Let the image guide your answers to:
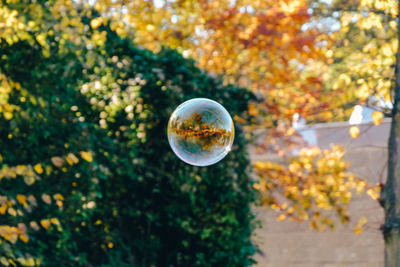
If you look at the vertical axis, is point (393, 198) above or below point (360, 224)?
below

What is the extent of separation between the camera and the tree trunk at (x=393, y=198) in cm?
532

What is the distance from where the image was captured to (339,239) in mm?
10211

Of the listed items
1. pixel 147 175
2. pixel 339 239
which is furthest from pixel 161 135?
pixel 339 239

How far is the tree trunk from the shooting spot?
5.32 m

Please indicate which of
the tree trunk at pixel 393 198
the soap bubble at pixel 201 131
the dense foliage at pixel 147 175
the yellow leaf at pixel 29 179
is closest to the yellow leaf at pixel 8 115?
the dense foliage at pixel 147 175

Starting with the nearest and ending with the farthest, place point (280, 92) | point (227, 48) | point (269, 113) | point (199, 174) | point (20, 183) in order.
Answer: point (20, 183), point (199, 174), point (269, 113), point (227, 48), point (280, 92)

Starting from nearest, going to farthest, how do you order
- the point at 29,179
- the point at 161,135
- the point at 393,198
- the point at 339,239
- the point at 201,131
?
the point at 29,179
the point at 201,131
the point at 393,198
the point at 161,135
the point at 339,239

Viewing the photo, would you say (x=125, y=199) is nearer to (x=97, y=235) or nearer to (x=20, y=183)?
(x=97, y=235)

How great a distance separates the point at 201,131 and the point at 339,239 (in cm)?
604

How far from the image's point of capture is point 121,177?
6.96m

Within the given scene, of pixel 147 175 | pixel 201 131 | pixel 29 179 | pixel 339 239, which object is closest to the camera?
pixel 29 179

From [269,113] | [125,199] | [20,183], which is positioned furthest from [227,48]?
[20,183]

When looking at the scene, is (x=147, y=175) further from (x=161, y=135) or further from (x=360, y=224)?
(x=360, y=224)

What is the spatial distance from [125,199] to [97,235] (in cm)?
58
